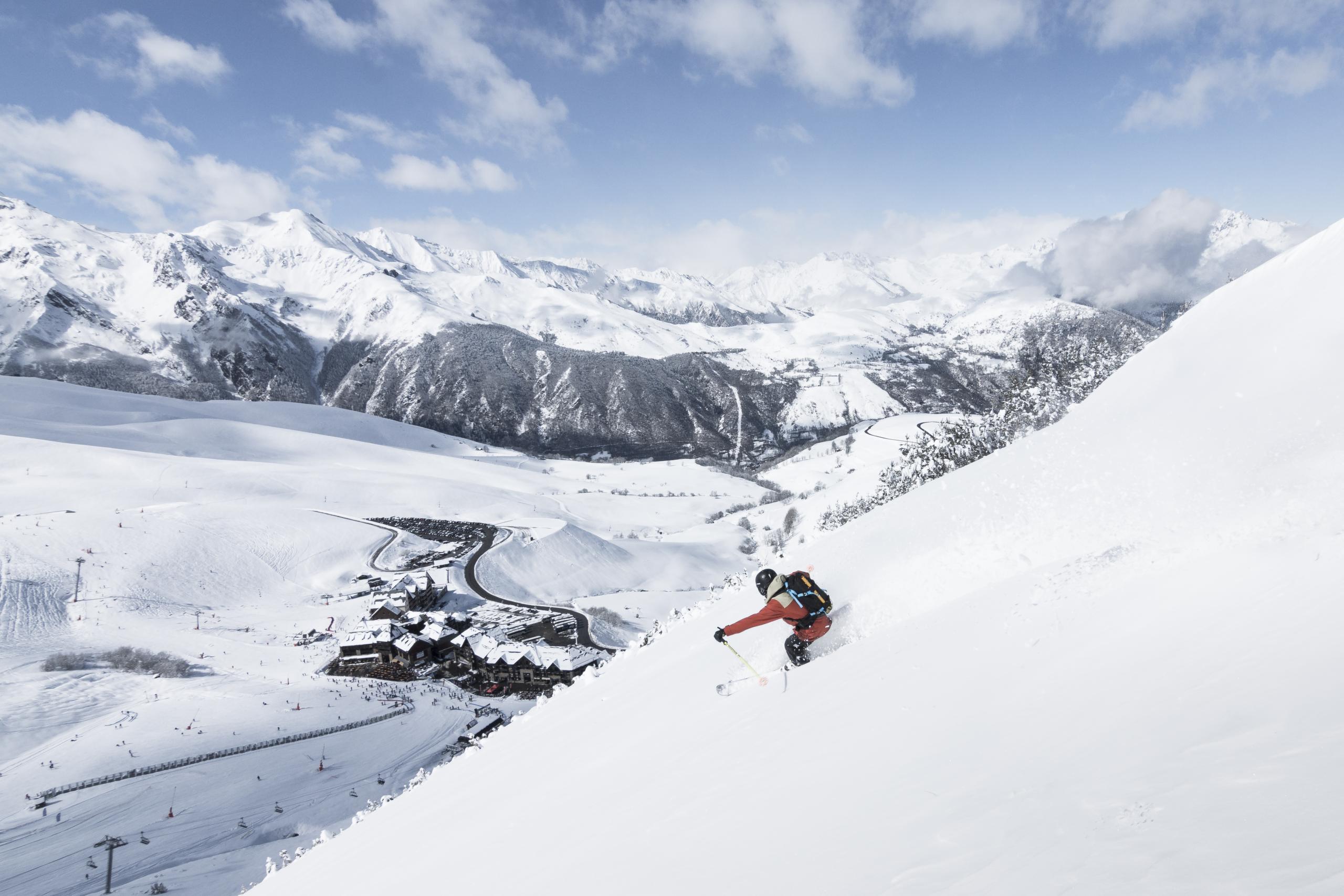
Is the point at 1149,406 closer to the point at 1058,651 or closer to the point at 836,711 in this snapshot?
the point at 1058,651

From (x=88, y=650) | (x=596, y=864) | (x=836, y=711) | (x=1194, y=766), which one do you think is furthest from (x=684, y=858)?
(x=88, y=650)

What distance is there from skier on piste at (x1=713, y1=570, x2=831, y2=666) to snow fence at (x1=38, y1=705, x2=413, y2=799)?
32.2 m

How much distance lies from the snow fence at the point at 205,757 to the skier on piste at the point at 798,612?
32182mm

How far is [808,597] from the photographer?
956 centimetres

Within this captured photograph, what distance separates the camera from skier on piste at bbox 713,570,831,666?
9.38 metres

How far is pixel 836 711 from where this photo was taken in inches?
277

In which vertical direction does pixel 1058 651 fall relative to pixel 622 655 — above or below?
above

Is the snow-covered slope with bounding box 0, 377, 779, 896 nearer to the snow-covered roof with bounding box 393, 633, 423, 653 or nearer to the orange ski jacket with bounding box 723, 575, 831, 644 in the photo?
the snow-covered roof with bounding box 393, 633, 423, 653

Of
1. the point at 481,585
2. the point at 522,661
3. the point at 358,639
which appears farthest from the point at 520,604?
the point at 358,639

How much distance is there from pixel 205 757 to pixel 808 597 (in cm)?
3370

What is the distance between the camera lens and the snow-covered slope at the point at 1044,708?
349cm

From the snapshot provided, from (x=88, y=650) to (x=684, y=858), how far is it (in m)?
55.4

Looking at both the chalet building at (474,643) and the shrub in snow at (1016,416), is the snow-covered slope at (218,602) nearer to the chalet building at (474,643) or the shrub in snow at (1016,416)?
the chalet building at (474,643)

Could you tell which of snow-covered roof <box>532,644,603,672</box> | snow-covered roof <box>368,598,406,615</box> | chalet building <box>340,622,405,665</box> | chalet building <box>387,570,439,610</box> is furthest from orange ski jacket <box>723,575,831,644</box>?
chalet building <box>387,570,439,610</box>
